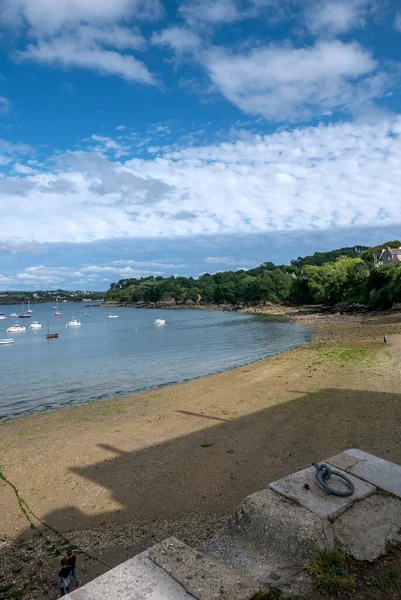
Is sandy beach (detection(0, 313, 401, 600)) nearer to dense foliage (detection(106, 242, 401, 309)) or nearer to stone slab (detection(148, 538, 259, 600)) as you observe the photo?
stone slab (detection(148, 538, 259, 600))

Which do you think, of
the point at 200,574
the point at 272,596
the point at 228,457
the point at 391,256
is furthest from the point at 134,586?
the point at 391,256

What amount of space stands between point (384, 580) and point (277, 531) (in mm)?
1402

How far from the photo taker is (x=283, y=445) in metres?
12.1

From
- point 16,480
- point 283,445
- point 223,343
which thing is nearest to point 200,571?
point 283,445

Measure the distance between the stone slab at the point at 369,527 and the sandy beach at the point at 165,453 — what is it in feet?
10.8

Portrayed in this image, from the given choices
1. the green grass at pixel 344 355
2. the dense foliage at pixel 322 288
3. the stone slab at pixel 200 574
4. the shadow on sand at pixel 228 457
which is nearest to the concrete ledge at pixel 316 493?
the stone slab at pixel 200 574

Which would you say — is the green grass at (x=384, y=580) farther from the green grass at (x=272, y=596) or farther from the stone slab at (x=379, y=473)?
the stone slab at (x=379, y=473)

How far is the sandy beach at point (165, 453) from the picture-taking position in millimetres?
8070

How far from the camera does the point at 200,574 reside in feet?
13.9

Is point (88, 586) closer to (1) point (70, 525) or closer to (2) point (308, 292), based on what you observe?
(1) point (70, 525)

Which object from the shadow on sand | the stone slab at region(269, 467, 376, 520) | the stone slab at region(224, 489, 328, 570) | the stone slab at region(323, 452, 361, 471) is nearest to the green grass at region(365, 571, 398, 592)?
the stone slab at region(224, 489, 328, 570)

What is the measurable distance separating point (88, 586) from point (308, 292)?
112859 mm

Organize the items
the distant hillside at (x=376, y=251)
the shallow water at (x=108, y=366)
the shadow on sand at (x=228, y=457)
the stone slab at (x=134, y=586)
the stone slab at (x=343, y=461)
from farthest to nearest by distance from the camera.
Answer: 1. the distant hillside at (x=376, y=251)
2. the shallow water at (x=108, y=366)
3. the shadow on sand at (x=228, y=457)
4. the stone slab at (x=343, y=461)
5. the stone slab at (x=134, y=586)

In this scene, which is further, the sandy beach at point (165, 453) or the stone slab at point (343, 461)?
the sandy beach at point (165, 453)
